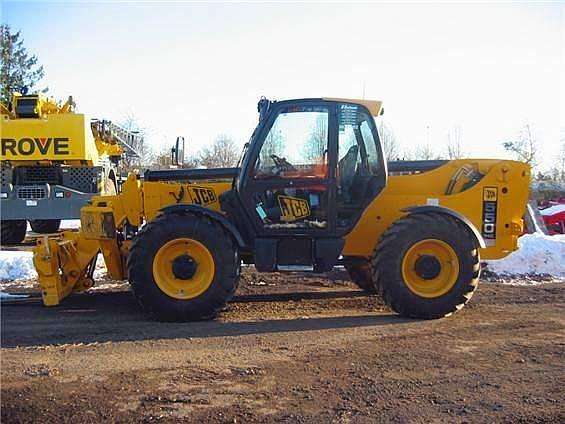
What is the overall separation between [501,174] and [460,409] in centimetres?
368

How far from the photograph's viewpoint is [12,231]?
13.6m

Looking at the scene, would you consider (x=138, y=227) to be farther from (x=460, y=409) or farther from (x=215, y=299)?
(x=460, y=409)

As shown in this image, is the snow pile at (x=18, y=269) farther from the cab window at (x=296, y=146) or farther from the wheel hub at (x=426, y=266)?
the wheel hub at (x=426, y=266)

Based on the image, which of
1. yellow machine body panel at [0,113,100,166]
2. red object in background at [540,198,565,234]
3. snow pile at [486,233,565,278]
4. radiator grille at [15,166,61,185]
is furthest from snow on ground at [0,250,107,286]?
red object in background at [540,198,565,234]

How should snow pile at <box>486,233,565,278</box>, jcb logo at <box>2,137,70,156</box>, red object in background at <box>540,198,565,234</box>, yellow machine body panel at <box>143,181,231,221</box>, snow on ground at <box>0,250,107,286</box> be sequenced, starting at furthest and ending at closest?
red object in background at <box>540,198,565,234</box> < jcb logo at <box>2,137,70,156</box> < snow pile at <box>486,233,565,278</box> < snow on ground at <box>0,250,107,286</box> < yellow machine body panel at <box>143,181,231,221</box>

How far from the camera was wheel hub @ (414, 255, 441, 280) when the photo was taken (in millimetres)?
6133

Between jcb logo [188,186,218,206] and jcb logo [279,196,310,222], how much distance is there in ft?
2.90

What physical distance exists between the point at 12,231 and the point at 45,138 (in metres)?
2.59

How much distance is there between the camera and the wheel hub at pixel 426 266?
613cm

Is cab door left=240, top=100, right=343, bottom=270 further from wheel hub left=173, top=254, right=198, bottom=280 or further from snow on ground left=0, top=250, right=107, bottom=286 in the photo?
snow on ground left=0, top=250, right=107, bottom=286

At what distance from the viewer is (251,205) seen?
627cm

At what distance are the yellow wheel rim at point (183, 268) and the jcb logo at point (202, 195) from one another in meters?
0.81

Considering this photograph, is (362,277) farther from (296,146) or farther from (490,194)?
(296,146)

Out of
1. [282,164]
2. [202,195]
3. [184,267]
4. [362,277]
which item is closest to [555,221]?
[362,277]
